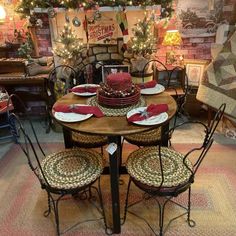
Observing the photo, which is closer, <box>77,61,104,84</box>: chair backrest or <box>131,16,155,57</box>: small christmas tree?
<box>131,16,155,57</box>: small christmas tree

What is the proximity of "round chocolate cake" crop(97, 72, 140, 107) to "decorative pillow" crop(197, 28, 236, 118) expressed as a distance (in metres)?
1.40

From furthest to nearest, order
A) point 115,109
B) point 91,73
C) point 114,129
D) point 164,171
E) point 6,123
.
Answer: point 91,73 → point 6,123 → point 115,109 → point 164,171 → point 114,129

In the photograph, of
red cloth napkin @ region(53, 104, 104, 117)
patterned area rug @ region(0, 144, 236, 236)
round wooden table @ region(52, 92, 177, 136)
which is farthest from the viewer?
patterned area rug @ region(0, 144, 236, 236)

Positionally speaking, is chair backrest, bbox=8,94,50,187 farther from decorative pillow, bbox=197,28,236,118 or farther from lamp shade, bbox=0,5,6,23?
decorative pillow, bbox=197,28,236,118

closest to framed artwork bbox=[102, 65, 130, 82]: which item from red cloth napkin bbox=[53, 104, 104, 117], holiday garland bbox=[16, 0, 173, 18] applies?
holiday garland bbox=[16, 0, 173, 18]

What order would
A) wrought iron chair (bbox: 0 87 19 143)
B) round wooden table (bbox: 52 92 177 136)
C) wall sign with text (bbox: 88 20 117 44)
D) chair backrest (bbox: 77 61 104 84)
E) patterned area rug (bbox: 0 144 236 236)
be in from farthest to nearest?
chair backrest (bbox: 77 61 104 84) → wall sign with text (bbox: 88 20 117 44) → wrought iron chair (bbox: 0 87 19 143) → patterned area rug (bbox: 0 144 236 236) → round wooden table (bbox: 52 92 177 136)

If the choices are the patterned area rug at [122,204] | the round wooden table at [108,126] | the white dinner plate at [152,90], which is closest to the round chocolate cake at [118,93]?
the round wooden table at [108,126]

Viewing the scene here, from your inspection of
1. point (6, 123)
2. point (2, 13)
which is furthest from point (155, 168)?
point (2, 13)

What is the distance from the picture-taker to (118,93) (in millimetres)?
1915

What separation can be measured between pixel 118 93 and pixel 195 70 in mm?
1852

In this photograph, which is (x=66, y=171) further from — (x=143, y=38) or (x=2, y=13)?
(x=2, y=13)

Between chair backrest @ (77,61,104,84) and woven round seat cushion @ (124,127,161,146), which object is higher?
chair backrest @ (77,61,104,84)

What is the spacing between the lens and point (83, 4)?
2.94 metres

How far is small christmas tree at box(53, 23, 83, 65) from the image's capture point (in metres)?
3.16
